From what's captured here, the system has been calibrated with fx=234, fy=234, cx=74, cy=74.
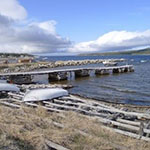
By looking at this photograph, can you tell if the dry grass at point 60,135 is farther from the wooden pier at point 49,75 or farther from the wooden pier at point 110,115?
the wooden pier at point 49,75

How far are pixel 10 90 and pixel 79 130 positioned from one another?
25.4 feet

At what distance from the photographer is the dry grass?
535 centimetres

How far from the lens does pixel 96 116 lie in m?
8.20

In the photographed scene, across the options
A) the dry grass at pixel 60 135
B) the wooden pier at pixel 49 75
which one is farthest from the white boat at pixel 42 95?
the wooden pier at pixel 49 75

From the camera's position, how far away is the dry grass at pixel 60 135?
211 inches

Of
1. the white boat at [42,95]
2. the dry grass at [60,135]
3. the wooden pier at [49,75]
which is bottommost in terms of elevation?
the wooden pier at [49,75]

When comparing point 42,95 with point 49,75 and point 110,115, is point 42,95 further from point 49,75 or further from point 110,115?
point 49,75

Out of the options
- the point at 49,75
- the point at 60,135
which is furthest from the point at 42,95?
the point at 49,75

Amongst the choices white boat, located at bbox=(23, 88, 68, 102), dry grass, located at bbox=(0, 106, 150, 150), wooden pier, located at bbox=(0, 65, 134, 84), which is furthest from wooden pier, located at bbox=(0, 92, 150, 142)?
wooden pier, located at bbox=(0, 65, 134, 84)

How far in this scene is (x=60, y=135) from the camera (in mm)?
5914

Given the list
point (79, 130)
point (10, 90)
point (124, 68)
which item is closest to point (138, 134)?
point (79, 130)

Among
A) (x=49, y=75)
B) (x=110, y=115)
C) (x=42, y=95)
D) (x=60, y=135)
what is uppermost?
(x=42, y=95)

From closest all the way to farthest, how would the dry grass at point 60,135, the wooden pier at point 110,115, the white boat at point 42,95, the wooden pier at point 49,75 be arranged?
the dry grass at point 60,135 < the wooden pier at point 110,115 < the white boat at point 42,95 < the wooden pier at point 49,75

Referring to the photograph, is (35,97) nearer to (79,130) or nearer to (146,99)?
(79,130)
